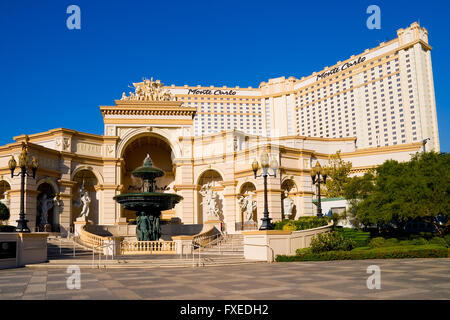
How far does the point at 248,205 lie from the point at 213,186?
5937 mm

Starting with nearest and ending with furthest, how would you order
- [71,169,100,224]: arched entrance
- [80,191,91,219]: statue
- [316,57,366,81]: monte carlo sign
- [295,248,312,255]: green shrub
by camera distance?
[295,248,312,255]: green shrub < [80,191,91,219]: statue < [71,169,100,224]: arched entrance < [316,57,366,81]: monte carlo sign

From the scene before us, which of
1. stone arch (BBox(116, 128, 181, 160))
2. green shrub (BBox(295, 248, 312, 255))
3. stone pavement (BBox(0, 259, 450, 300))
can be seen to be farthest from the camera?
stone arch (BBox(116, 128, 181, 160))

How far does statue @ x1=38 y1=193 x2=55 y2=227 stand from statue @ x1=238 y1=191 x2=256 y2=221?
1662 centimetres

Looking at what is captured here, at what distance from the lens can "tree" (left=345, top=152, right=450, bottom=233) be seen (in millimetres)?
23969

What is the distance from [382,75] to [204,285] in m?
98.7

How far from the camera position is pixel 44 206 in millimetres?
33562

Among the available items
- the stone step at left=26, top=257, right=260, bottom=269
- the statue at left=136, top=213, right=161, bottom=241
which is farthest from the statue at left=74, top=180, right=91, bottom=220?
the stone step at left=26, top=257, right=260, bottom=269

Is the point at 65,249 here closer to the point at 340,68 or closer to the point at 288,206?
the point at 288,206

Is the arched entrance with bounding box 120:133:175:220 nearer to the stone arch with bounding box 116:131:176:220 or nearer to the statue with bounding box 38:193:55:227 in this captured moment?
the stone arch with bounding box 116:131:176:220

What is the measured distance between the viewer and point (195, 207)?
3900 centimetres

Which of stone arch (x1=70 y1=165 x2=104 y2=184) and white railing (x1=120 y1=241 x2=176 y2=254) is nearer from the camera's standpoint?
white railing (x1=120 y1=241 x2=176 y2=254)

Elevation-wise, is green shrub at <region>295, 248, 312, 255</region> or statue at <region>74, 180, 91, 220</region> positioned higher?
statue at <region>74, 180, 91, 220</region>

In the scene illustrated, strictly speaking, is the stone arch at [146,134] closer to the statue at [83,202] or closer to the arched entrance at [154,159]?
the arched entrance at [154,159]

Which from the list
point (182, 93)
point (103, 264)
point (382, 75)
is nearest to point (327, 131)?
point (382, 75)
